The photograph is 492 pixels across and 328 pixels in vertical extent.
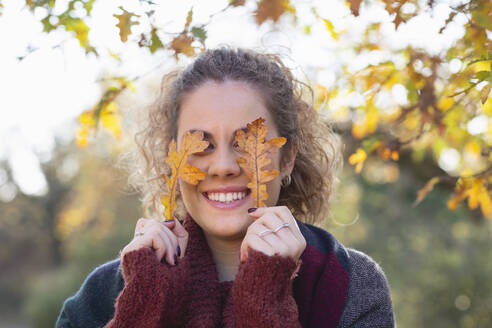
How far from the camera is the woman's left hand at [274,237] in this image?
1651mm

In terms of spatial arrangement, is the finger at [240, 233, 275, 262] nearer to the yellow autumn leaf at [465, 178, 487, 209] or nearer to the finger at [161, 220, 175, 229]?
the finger at [161, 220, 175, 229]

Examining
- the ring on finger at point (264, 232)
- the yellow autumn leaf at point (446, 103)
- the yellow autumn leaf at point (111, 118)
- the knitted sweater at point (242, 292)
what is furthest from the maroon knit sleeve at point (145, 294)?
the yellow autumn leaf at point (446, 103)

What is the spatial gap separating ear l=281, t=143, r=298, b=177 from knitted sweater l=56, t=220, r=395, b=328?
0.27 metres

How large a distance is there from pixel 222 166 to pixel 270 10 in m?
0.69

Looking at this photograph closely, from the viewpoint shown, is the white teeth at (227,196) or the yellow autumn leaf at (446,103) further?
the yellow autumn leaf at (446,103)

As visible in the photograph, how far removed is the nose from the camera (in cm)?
182

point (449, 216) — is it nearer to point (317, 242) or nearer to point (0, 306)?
point (317, 242)

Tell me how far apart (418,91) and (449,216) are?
6168 mm

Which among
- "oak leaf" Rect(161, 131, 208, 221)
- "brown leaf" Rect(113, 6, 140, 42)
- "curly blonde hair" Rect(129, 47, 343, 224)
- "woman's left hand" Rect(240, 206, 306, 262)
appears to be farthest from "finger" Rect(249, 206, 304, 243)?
"brown leaf" Rect(113, 6, 140, 42)

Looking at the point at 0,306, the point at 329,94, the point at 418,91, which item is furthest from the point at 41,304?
the point at 418,91

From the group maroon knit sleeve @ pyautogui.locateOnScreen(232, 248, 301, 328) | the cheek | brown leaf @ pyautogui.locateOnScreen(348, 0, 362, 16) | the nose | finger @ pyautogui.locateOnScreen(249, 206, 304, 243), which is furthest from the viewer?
the cheek

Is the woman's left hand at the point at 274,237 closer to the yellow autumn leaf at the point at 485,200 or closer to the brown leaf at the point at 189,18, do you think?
the brown leaf at the point at 189,18

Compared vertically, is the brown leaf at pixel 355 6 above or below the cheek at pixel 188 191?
above

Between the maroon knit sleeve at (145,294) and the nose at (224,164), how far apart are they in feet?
1.25
